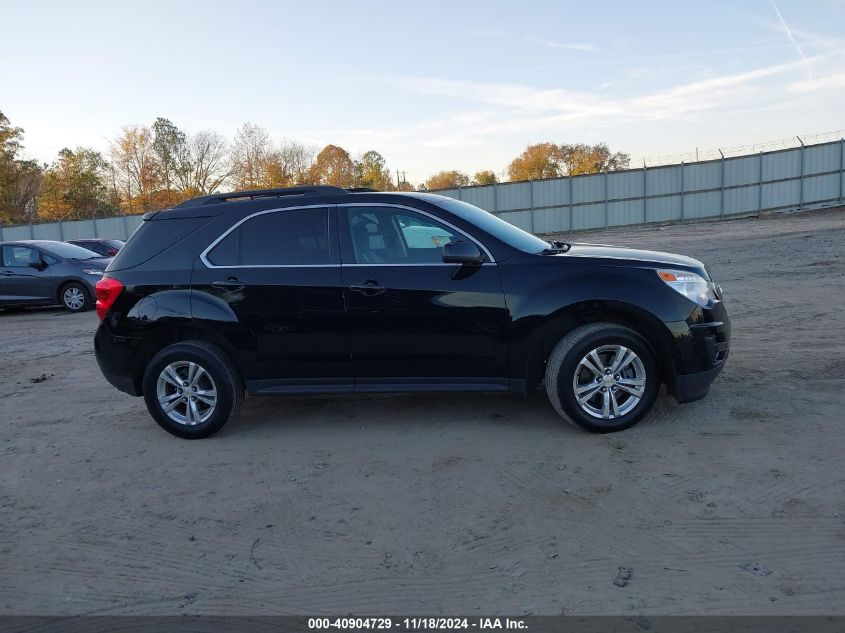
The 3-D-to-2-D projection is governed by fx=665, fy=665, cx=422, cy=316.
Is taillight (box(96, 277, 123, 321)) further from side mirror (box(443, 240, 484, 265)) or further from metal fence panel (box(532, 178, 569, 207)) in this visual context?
metal fence panel (box(532, 178, 569, 207))

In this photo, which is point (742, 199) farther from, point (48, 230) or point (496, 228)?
point (48, 230)

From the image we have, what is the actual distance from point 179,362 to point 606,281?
10.9 ft

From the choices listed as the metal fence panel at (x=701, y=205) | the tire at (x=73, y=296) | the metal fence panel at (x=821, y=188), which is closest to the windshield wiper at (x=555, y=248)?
the tire at (x=73, y=296)

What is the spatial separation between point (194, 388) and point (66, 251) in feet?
36.7

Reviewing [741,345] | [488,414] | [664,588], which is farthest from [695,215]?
[664,588]

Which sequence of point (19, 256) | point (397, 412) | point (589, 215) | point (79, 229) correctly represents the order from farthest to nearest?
point (79, 229), point (589, 215), point (19, 256), point (397, 412)

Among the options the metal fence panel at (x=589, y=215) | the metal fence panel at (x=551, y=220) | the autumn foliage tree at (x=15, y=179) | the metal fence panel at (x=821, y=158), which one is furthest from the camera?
the autumn foliage tree at (x=15, y=179)

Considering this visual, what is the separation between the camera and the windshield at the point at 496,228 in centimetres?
511

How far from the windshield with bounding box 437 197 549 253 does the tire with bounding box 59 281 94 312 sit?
1124cm

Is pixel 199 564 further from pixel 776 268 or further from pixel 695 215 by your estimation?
pixel 695 215

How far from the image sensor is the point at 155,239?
542 centimetres

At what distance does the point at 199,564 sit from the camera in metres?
3.39

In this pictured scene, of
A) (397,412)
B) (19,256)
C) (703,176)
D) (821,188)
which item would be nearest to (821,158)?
(821,188)

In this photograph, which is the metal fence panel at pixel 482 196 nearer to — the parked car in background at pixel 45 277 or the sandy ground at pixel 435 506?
the parked car in background at pixel 45 277
